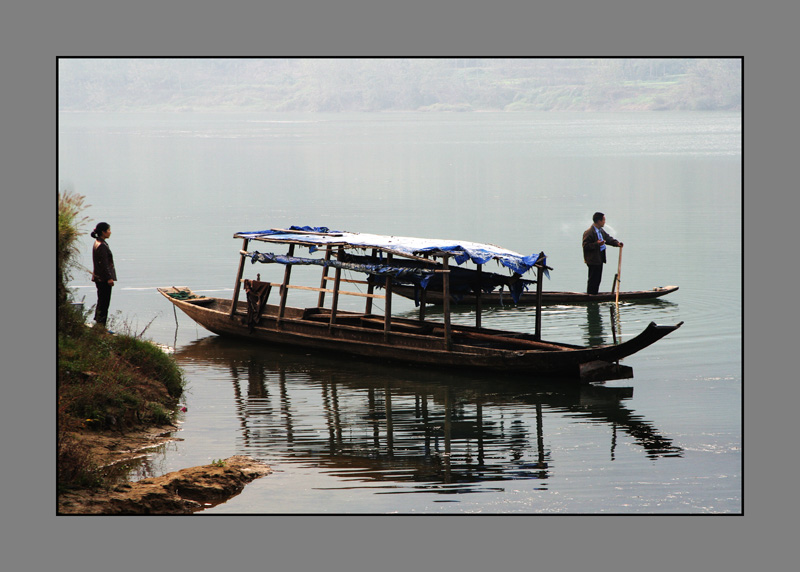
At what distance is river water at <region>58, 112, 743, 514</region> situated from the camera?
12523mm

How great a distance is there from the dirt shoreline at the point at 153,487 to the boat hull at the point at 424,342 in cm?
527

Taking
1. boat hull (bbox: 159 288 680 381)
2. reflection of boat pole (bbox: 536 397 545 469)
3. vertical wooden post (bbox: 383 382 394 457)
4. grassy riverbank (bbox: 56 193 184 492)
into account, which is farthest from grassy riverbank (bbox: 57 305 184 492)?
reflection of boat pole (bbox: 536 397 545 469)

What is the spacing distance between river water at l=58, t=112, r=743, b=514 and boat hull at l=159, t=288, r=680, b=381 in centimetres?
28

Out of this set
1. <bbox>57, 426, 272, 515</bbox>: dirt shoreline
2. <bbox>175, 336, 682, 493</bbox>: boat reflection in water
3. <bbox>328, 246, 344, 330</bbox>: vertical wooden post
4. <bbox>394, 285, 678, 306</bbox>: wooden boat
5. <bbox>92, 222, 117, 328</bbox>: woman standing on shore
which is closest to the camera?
<bbox>57, 426, 272, 515</bbox>: dirt shoreline

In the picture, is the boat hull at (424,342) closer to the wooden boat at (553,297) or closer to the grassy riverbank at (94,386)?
the grassy riverbank at (94,386)

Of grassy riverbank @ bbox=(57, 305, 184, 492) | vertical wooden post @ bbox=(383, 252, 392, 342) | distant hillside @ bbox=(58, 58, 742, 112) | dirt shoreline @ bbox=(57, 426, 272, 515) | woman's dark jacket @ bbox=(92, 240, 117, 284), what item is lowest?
dirt shoreline @ bbox=(57, 426, 272, 515)

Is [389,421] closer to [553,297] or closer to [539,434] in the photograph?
[539,434]

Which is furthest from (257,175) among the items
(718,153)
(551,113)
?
(551,113)

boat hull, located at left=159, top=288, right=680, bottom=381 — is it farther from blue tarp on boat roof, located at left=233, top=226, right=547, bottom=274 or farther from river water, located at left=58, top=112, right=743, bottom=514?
blue tarp on boat roof, located at left=233, top=226, right=547, bottom=274

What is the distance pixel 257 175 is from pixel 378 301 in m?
41.7

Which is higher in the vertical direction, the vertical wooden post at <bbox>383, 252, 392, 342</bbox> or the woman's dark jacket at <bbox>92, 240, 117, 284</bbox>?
the woman's dark jacket at <bbox>92, 240, 117, 284</bbox>

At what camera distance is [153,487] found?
11.7 meters

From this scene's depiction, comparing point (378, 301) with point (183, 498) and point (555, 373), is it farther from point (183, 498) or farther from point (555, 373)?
point (183, 498)

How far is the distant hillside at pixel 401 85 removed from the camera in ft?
429
